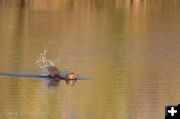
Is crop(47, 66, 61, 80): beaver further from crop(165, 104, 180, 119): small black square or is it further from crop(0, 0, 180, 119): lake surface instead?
crop(165, 104, 180, 119): small black square

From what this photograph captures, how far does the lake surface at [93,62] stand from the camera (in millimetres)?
20531

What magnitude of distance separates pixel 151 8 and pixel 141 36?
24470 mm

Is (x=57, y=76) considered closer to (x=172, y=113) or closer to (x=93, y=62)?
(x=93, y=62)

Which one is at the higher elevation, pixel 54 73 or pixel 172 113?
pixel 54 73

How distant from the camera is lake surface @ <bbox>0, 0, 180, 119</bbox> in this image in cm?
2053

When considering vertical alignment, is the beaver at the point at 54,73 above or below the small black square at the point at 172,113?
above

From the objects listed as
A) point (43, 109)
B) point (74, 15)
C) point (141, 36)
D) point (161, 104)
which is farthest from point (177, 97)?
point (74, 15)

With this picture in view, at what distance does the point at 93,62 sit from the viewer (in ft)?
96.2

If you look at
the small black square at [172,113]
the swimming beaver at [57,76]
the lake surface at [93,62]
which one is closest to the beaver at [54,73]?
the swimming beaver at [57,76]

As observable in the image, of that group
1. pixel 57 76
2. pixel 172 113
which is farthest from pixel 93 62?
pixel 172 113

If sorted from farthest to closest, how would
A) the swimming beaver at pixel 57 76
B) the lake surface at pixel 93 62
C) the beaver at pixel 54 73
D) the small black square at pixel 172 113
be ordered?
1. the beaver at pixel 54 73
2. the swimming beaver at pixel 57 76
3. the lake surface at pixel 93 62
4. the small black square at pixel 172 113

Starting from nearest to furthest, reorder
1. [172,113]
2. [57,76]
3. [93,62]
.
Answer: [172,113] < [57,76] < [93,62]

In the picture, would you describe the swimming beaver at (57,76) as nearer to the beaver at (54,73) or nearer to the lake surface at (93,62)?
the beaver at (54,73)

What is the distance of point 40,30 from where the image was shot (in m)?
44.0
